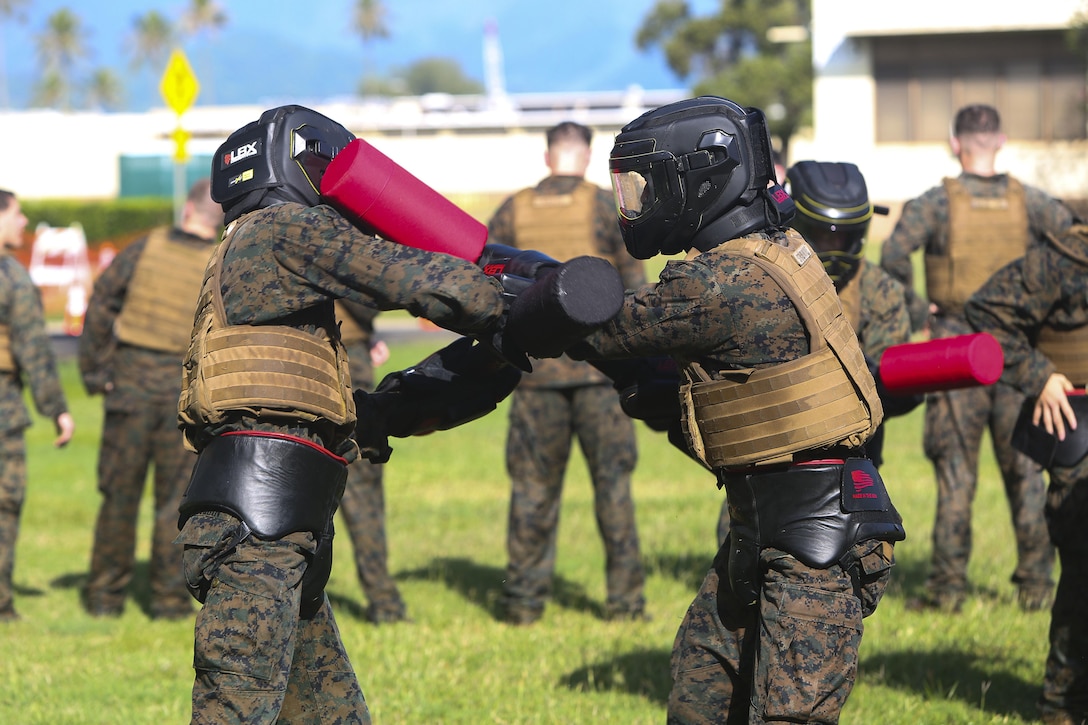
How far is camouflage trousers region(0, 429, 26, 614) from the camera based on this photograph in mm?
7836

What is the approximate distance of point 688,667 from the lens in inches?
169

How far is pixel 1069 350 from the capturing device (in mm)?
5469

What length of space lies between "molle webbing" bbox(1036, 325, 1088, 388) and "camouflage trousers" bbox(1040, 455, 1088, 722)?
0.39 metres

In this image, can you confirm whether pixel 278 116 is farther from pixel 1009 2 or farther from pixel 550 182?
pixel 1009 2

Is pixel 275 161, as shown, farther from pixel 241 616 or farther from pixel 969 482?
pixel 969 482

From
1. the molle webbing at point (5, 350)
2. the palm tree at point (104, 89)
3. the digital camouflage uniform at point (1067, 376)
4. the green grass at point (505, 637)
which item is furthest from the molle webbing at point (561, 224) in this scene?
the palm tree at point (104, 89)

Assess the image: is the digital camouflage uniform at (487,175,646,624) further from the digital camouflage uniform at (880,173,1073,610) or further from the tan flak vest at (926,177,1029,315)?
the tan flak vest at (926,177,1029,315)

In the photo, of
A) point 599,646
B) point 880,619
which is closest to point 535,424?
point 599,646

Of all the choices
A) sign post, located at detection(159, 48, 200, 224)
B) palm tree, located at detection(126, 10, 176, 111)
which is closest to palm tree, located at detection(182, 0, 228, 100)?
palm tree, located at detection(126, 10, 176, 111)

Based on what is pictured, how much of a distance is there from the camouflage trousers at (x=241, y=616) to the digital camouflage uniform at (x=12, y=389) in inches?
169

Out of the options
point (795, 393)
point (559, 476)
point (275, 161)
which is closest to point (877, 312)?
point (559, 476)

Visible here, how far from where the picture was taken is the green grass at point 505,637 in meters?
5.92

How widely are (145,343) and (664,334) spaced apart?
4.91 meters

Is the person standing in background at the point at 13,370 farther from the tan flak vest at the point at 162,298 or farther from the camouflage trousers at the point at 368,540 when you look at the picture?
the camouflage trousers at the point at 368,540
